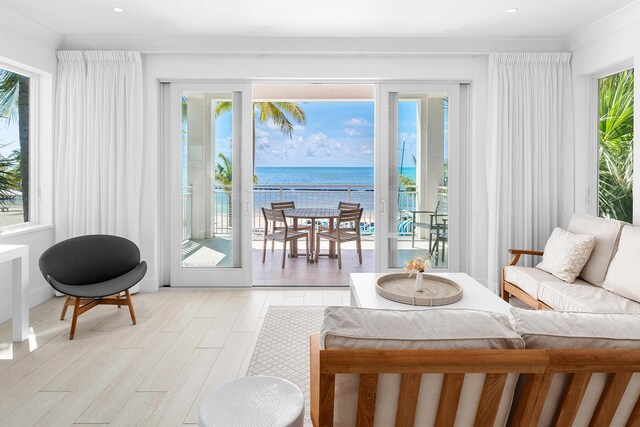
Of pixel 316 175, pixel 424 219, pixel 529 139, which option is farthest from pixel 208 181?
pixel 316 175

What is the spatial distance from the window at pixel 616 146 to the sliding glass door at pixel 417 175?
4.64 feet

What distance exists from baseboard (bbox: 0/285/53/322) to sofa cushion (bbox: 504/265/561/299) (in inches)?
176

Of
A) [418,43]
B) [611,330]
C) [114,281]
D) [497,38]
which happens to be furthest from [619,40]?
[114,281]

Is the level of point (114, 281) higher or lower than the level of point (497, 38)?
lower

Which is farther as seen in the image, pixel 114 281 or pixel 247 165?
pixel 247 165

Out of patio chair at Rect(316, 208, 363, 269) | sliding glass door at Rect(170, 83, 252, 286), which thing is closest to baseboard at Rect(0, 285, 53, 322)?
sliding glass door at Rect(170, 83, 252, 286)

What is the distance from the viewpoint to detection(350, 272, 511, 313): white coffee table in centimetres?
272

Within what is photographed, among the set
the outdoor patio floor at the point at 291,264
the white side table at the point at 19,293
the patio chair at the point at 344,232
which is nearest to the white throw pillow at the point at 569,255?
the outdoor patio floor at the point at 291,264

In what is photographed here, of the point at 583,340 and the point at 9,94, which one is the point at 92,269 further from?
the point at 583,340

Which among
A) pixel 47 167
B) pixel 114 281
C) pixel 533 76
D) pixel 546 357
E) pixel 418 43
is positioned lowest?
pixel 114 281

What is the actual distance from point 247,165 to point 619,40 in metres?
3.72

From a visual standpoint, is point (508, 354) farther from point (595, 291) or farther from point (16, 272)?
point (16, 272)

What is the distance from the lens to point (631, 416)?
136 cm

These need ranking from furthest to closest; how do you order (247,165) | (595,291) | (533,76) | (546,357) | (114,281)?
(247,165) → (533,76) → (114,281) → (595,291) → (546,357)
